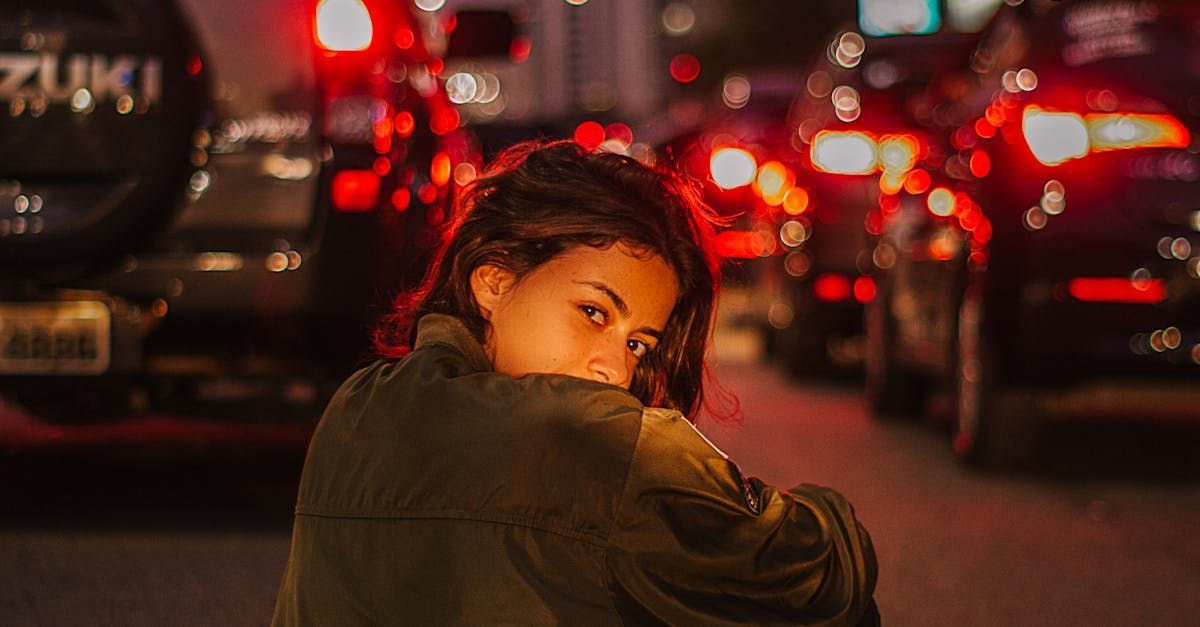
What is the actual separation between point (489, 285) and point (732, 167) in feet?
35.4

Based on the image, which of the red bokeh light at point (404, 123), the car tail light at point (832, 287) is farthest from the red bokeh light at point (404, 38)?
the car tail light at point (832, 287)

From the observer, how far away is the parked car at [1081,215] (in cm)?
587

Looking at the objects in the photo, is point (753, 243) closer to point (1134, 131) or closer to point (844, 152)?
point (844, 152)

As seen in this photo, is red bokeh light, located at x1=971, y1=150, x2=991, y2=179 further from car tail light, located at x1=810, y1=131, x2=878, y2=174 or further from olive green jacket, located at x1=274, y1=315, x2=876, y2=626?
olive green jacket, located at x1=274, y1=315, x2=876, y2=626

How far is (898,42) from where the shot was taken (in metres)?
11.3

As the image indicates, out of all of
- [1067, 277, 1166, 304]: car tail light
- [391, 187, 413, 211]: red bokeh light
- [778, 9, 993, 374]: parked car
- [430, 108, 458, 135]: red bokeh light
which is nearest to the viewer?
[391, 187, 413, 211]: red bokeh light

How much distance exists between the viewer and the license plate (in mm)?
4879

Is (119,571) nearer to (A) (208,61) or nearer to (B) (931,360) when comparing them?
(A) (208,61)

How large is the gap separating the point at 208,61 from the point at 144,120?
305 millimetres

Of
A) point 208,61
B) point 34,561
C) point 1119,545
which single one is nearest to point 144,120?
point 208,61

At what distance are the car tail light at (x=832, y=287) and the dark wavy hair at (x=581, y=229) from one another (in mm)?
7886

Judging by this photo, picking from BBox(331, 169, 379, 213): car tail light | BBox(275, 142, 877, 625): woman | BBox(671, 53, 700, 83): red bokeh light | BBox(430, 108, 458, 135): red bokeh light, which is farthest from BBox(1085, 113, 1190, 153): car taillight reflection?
BBox(671, 53, 700, 83): red bokeh light

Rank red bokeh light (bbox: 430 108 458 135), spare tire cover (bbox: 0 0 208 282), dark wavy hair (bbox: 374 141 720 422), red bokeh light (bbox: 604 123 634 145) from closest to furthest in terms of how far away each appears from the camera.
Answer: dark wavy hair (bbox: 374 141 720 422) → spare tire cover (bbox: 0 0 208 282) → red bokeh light (bbox: 430 108 458 135) → red bokeh light (bbox: 604 123 634 145)

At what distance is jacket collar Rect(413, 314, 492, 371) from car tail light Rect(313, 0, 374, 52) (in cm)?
303
